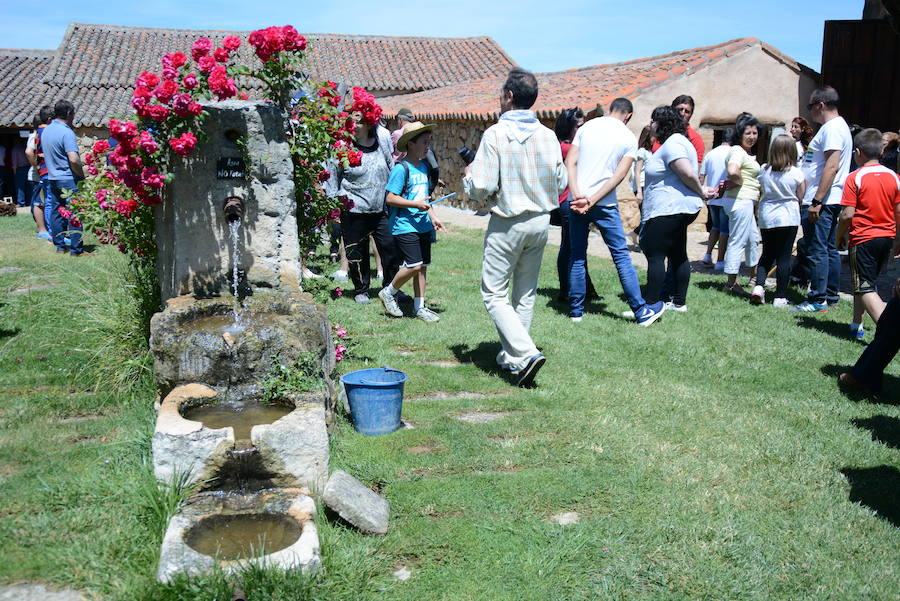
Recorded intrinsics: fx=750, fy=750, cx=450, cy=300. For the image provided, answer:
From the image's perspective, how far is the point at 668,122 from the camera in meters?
7.18

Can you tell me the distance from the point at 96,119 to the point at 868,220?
2186 cm

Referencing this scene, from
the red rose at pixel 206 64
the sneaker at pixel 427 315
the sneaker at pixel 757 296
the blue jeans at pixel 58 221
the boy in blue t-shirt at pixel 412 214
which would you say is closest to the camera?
the red rose at pixel 206 64

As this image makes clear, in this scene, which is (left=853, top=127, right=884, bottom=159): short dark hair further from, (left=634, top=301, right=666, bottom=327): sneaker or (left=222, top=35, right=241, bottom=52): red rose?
(left=222, top=35, right=241, bottom=52): red rose

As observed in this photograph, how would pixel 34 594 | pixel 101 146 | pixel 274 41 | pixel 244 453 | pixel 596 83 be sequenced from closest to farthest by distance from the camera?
pixel 34 594
pixel 244 453
pixel 274 41
pixel 101 146
pixel 596 83

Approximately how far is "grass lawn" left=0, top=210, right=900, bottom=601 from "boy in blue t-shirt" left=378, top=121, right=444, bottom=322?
534 millimetres

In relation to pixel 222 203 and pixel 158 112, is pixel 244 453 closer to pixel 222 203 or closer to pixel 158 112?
pixel 222 203

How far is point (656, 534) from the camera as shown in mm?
3584

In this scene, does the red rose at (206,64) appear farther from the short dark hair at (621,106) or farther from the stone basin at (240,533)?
the short dark hair at (621,106)

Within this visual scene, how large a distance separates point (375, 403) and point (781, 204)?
5382 millimetres

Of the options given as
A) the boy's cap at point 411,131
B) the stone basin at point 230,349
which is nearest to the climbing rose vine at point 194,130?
the boy's cap at point 411,131

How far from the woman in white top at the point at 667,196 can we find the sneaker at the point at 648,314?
0.7 inches

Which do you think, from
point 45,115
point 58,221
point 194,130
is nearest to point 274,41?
point 194,130

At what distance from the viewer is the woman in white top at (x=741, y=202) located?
8.62 m

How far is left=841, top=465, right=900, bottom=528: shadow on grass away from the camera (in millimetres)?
3805
